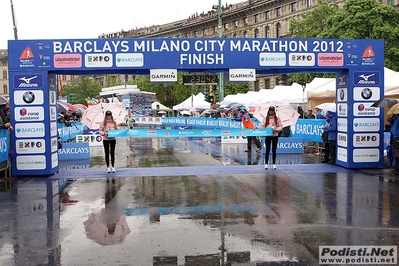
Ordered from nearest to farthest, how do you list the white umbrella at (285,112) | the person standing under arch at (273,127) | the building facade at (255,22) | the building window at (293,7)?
1. the person standing under arch at (273,127)
2. the white umbrella at (285,112)
3. the building window at (293,7)
4. the building facade at (255,22)

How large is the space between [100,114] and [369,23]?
31504mm

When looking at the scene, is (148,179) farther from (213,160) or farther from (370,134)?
(370,134)

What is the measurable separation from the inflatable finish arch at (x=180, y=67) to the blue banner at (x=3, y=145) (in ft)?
0.78

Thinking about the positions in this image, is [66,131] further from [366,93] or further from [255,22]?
[255,22]

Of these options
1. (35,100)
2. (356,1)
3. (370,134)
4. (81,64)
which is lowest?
(370,134)

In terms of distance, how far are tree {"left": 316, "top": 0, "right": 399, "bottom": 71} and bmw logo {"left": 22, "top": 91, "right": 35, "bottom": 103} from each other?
32.1 meters

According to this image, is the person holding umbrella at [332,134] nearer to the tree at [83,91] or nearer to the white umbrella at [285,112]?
the white umbrella at [285,112]

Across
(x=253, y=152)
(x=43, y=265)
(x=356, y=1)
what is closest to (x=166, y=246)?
(x=43, y=265)

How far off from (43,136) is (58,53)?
2284 mm

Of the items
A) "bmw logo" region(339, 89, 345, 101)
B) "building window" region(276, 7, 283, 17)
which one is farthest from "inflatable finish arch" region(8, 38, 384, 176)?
"building window" region(276, 7, 283, 17)

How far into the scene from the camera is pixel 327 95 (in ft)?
77.3

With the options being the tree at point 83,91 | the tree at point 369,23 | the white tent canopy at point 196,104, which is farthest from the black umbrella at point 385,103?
the tree at point 83,91

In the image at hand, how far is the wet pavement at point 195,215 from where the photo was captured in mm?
6125

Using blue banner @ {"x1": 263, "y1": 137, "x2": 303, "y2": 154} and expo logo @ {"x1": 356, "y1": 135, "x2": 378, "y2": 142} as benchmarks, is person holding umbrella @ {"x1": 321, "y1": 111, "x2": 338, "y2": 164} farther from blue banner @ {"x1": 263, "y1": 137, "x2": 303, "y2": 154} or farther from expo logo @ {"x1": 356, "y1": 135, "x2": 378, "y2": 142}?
blue banner @ {"x1": 263, "y1": 137, "x2": 303, "y2": 154}
